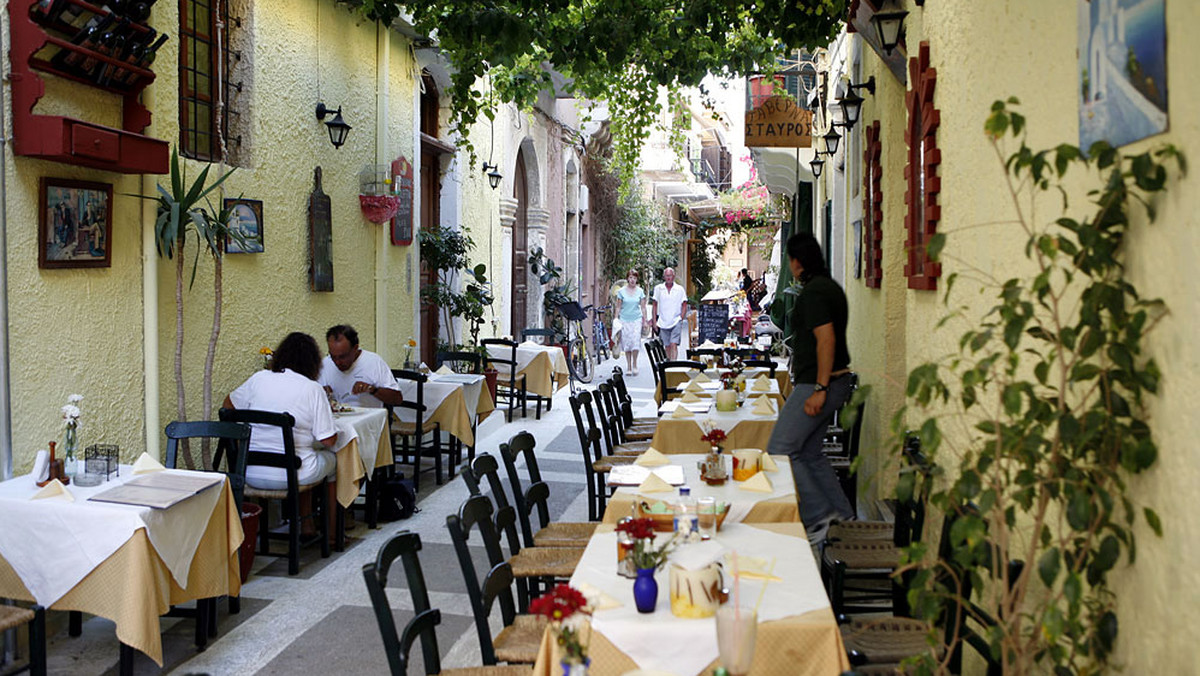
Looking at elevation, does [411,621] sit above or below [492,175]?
below

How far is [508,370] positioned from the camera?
1177 centimetres

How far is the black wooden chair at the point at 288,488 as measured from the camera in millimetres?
5621

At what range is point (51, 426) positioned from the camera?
5047 millimetres

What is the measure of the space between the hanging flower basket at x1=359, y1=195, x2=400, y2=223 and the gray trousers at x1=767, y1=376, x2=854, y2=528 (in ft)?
15.0

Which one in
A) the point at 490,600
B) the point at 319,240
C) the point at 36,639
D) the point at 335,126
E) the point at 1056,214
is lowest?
the point at 36,639

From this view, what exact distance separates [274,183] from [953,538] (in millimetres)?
6053

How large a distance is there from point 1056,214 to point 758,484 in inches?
80.4

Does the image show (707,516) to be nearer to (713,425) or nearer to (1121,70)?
(1121,70)

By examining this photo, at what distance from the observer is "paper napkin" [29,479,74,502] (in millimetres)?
4230

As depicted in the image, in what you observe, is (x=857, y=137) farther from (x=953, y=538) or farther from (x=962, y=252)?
(x=953, y=538)

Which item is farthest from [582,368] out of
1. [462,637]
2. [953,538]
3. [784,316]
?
[953,538]

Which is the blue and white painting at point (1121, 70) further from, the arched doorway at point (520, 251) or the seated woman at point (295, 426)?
the arched doorway at point (520, 251)

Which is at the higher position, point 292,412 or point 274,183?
point 274,183

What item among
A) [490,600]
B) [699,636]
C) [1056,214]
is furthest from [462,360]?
[1056,214]
